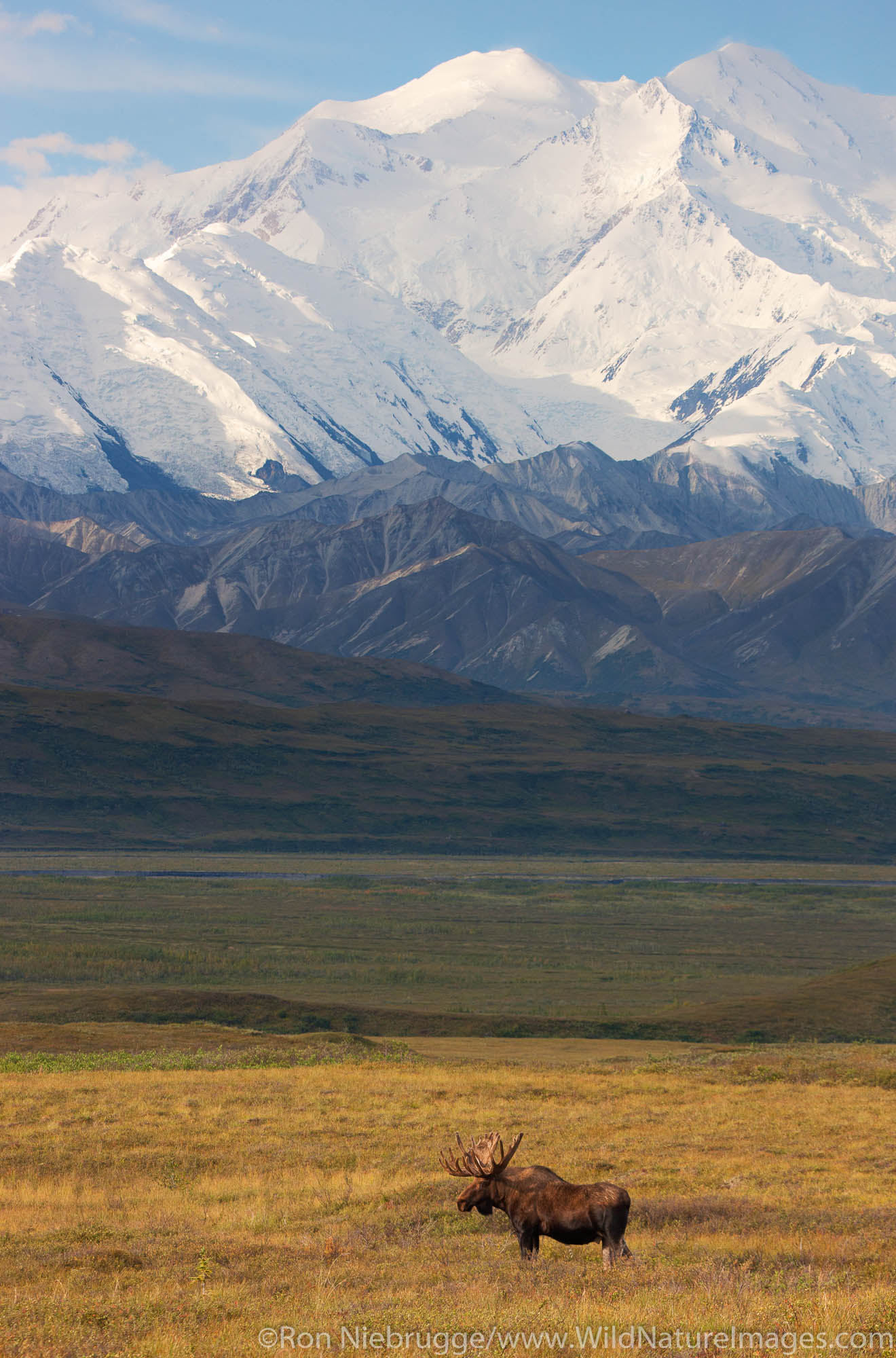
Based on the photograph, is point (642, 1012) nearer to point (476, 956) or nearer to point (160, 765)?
point (476, 956)

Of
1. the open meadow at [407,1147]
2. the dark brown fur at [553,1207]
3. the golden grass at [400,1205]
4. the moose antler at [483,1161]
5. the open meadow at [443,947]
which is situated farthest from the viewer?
the open meadow at [443,947]

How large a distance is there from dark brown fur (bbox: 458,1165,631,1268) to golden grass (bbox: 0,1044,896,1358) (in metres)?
0.41

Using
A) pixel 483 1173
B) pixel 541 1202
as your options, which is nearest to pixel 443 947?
pixel 483 1173

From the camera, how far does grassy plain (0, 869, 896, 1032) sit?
271 feet

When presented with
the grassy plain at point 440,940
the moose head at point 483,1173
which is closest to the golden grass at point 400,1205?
the moose head at point 483,1173

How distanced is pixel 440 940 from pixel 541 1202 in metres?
85.3

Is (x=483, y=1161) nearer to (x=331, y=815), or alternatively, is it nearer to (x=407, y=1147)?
(x=407, y=1147)

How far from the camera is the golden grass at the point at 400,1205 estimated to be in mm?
17234

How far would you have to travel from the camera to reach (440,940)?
104625mm

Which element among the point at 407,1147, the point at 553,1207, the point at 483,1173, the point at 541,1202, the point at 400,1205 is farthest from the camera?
the point at 407,1147

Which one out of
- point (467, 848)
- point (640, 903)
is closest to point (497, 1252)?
point (640, 903)

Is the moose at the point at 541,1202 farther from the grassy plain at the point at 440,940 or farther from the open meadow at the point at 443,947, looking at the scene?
the grassy plain at the point at 440,940

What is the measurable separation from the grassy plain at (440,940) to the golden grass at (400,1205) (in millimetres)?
28939

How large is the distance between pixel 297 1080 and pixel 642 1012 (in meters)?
38.5
